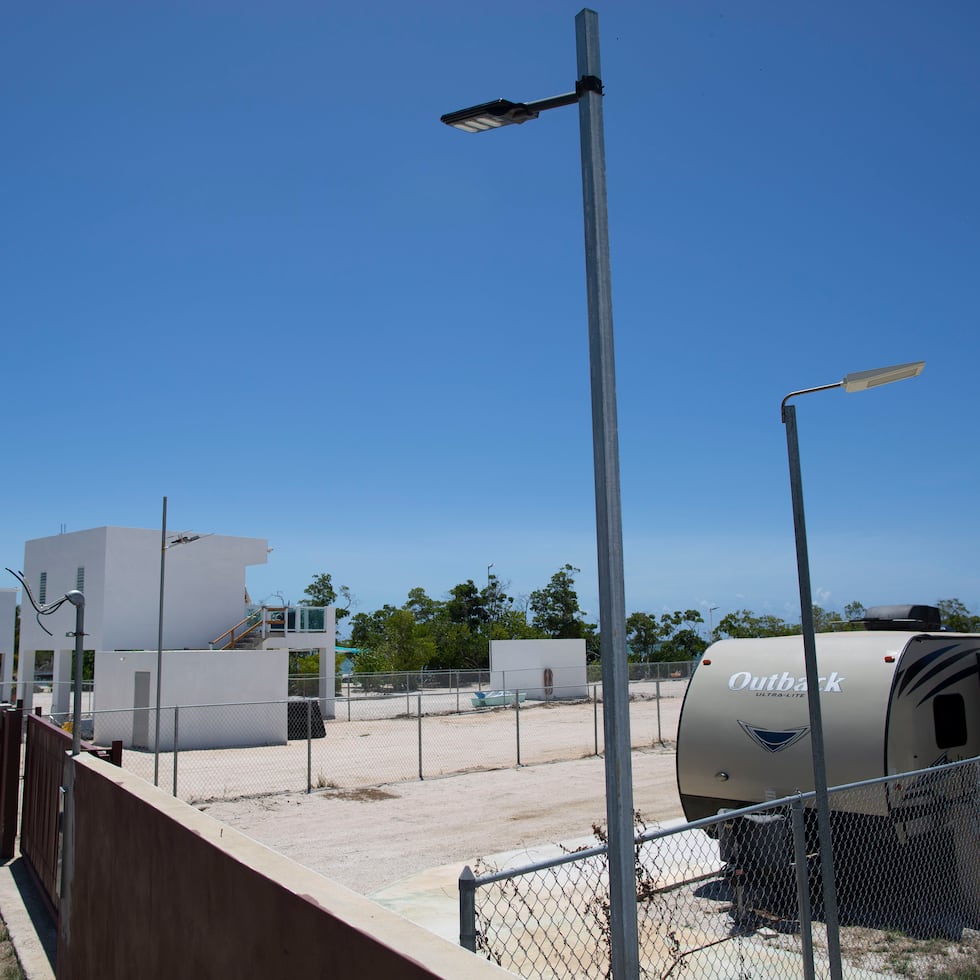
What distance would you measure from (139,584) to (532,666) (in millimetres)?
18860

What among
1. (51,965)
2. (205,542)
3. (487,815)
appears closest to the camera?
(51,965)

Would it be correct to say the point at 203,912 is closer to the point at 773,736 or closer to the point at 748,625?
the point at 773,736

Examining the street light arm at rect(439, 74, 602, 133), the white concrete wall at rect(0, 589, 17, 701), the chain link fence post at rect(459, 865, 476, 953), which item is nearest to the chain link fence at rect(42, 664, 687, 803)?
the white concrete wall at rect(0, 589, 17, 701)

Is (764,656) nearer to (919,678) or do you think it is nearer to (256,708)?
(919,678)

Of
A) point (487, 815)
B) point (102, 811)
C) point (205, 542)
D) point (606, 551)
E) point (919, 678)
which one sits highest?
point (205, 542)

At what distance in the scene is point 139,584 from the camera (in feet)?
103

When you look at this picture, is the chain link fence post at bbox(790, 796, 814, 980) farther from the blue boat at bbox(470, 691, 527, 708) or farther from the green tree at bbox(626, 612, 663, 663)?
the green tree at bbox(626, 612, 663, 663)

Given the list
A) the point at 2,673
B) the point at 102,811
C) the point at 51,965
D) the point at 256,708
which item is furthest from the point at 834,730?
the point at 2,673

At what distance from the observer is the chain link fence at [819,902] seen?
7320mm

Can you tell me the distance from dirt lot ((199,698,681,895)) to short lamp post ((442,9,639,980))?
7.90 m

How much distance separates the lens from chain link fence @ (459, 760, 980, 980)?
7320 millimetres

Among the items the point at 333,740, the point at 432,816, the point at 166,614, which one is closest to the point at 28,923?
the point at 432,816

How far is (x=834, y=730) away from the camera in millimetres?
8930

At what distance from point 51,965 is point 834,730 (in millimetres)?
7694
